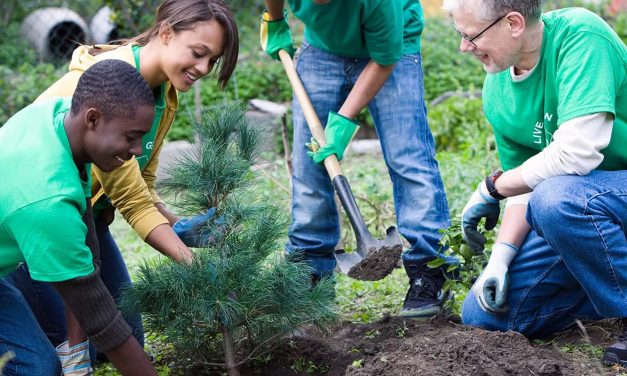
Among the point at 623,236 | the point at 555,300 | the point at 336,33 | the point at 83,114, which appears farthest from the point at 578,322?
the point at 83,114

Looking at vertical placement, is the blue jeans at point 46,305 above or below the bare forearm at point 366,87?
below

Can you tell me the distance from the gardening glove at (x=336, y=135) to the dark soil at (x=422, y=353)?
2.20ft

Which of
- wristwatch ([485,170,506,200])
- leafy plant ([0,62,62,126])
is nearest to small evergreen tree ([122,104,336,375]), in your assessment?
wristwatch ([485,170,506,200])

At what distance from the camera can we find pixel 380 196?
16.1 ft

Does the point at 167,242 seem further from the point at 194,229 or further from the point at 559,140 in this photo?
the point at 559,140

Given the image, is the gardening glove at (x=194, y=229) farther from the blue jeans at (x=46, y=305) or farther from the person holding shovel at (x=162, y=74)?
the blue jeans at (x=46, y=305)

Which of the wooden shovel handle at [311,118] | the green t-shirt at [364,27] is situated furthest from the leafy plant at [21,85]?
the green t-shirt at [364,27]

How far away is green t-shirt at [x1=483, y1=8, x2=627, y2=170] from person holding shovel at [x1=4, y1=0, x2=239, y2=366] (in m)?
0.96

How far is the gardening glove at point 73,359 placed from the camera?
2746 millimetres

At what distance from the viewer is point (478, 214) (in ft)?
10.1

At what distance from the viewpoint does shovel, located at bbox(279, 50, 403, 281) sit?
3039 millimetres

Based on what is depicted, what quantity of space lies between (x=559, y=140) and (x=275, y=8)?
1556 millimetres

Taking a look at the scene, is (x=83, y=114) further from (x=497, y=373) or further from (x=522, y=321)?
(x=522, y=321)

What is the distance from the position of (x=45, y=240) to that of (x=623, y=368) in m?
1.75
